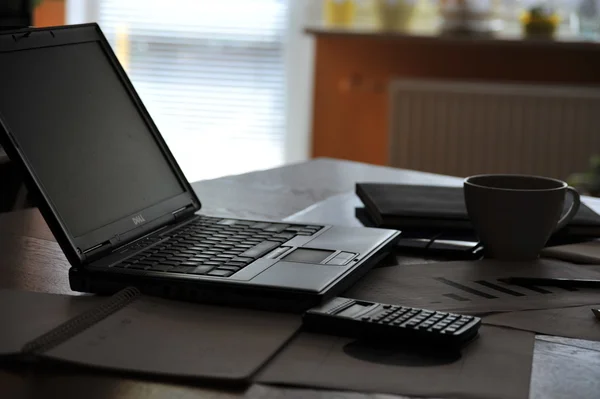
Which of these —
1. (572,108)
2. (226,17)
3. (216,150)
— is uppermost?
(226,17)

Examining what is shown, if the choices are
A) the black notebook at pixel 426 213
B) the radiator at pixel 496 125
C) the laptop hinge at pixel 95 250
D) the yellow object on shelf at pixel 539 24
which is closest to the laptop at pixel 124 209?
the laptop hinge at pixel 95 250

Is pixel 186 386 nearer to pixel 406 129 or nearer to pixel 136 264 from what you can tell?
pixel 136 264

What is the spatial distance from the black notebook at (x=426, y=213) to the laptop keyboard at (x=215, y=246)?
138mm

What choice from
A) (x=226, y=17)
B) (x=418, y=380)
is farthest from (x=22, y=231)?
(x=226, y=17)

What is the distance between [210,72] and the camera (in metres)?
3.42

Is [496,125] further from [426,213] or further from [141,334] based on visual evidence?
[141,334]

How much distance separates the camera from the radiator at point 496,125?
114 inches

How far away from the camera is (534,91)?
292 cm

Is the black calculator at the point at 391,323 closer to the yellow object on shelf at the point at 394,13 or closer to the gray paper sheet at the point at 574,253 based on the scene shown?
the gray paper sheet at the point at 574,253

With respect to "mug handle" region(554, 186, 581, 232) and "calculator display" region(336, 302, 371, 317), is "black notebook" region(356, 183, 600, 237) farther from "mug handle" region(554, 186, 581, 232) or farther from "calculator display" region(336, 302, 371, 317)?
"calculator display" region(336, 302, 371, 317)

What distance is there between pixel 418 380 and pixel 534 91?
97.7 inches

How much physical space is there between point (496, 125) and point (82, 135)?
2.27m

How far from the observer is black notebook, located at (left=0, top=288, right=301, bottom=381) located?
60cm

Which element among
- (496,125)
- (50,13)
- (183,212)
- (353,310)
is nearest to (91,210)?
(183,212)
